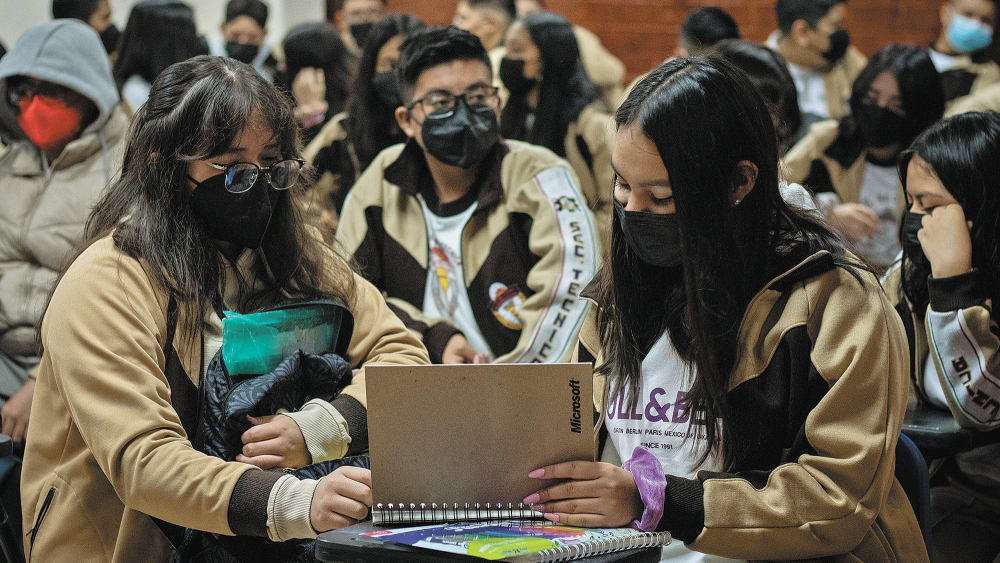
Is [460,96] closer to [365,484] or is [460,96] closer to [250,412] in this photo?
[250,412]

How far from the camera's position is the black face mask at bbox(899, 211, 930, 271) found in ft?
8.24

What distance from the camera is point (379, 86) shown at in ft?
13.6

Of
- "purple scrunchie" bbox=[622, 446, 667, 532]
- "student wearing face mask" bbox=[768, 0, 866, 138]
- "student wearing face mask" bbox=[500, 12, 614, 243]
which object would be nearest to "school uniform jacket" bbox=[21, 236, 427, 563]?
"purple scrunchie" bbox=[622, 446, 667, 532]

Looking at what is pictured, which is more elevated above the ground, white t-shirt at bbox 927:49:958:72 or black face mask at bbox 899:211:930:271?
black face mask at bbox 899:211:930:271

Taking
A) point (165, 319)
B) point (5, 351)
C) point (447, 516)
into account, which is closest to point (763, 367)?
point (447, 516)

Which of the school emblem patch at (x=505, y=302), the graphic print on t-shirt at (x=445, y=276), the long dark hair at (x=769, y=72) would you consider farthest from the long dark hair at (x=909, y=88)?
the graphic print on t-shirt at (x=445, y=276)

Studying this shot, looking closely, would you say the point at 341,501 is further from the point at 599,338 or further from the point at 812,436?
the point at 812,436

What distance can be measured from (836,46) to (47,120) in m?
4.41

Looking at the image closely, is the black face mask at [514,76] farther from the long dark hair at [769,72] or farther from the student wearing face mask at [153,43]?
the student wearing face mask at [153,43]

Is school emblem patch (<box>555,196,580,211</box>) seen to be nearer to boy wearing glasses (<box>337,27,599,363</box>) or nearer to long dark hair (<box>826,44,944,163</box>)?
boy wearing glasses (<box>337,27,599,363</box>)

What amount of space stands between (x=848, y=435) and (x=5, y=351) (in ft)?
8.95

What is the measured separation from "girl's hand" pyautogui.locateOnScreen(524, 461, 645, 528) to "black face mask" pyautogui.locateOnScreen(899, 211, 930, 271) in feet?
4.73

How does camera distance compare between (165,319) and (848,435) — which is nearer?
(848,435)

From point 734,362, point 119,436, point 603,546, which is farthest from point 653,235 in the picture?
point 119,436
